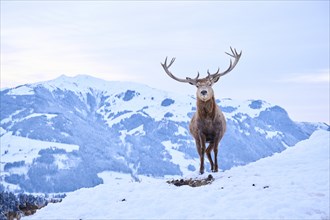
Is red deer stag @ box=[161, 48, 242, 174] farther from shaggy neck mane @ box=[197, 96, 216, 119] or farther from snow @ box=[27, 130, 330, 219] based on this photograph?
snow @ box=[27, 130, 330, 219]

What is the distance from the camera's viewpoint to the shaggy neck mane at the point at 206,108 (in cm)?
2130

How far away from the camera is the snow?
A: 13.9m

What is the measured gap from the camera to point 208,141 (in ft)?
73.3

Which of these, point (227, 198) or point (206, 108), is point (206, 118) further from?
point (227, 198)

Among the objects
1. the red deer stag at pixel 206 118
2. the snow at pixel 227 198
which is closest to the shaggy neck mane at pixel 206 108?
the red deer stag at pixel 206 118

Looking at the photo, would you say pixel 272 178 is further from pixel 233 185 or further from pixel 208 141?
pixel 208 141

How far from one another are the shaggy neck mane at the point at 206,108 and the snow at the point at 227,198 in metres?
2.76

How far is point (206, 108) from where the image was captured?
21312 millimetres

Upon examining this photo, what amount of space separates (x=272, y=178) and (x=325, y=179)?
195 centimetres

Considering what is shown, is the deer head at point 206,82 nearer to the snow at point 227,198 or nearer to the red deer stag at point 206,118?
the red deer stag at point 206,118

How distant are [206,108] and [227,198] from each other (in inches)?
262

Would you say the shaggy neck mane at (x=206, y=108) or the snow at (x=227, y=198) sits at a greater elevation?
the shaggy neck mane at (x=206, y=108)

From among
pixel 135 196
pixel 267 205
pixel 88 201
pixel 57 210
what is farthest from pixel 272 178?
pixel 57 210

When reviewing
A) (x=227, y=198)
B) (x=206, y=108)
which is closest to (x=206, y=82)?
(x=206, y=108)
